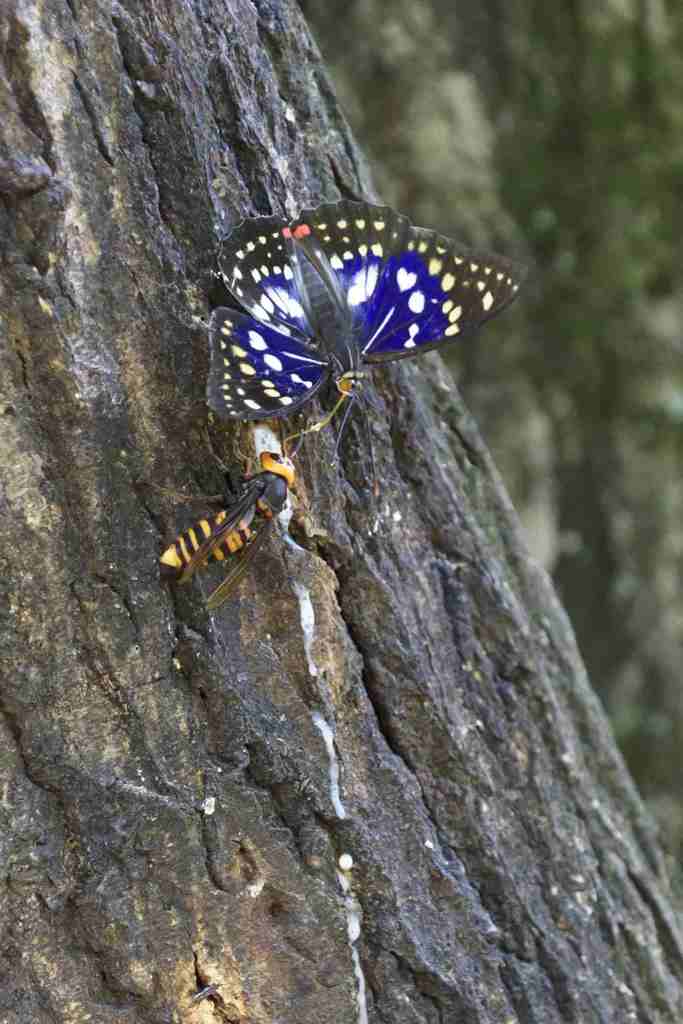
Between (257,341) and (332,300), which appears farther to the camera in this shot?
(332,300)

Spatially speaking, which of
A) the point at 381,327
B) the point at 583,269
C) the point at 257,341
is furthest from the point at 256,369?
the point at 583,269

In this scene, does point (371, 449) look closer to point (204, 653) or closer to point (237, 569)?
point (237, 569)

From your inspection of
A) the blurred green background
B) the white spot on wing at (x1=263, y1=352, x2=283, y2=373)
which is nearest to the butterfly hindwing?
the white spot on wing at (x1=263, y1=352, x2=283, y2=373)

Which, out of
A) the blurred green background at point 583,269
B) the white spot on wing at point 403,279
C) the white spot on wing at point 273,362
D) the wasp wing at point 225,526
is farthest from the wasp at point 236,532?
the blurred green background at point 583,269

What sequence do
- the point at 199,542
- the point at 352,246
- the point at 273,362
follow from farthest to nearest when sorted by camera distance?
the point at 352,246
the point at 273,362
the point at 199,542

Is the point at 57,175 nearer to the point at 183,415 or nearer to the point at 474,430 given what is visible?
the point at 183,415

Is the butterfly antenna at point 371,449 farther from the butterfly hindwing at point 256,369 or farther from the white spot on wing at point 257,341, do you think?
the white spot on wing at point 257,341

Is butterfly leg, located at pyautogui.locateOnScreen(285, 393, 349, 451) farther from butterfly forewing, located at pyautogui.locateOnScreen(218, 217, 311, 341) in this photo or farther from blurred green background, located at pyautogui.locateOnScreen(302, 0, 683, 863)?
blurred green background, located at pyautogui.locateOnScreen(302, 0, 683, 863)

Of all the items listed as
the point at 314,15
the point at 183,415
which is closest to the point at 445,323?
the point at 183,415
